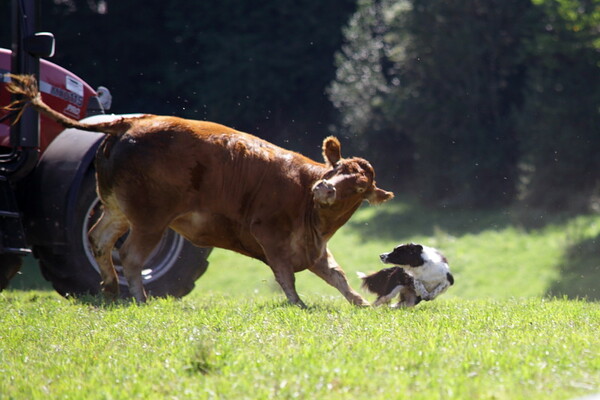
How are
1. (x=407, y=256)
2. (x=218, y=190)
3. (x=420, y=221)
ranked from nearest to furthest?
(x=218, y=190) < (x=407, y=256) < (x=420, y=221)

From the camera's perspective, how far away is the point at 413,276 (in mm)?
9188

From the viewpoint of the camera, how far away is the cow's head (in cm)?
873

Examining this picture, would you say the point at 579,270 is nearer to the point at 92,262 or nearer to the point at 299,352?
the point at 92,262

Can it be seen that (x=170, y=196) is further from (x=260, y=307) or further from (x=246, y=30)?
(x=246, y=30)

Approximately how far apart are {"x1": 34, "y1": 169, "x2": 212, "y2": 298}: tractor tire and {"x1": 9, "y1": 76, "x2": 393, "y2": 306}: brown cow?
57cm

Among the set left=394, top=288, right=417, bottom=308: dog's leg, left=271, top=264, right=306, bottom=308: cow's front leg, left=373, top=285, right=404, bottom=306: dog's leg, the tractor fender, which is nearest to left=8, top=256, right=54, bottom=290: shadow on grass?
the tractor fender

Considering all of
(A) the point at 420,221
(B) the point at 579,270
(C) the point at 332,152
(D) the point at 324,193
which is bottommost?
(A) the point at 420,221

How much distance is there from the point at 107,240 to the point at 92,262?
59cm

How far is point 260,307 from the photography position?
8.82 meters

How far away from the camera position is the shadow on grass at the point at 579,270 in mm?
18119

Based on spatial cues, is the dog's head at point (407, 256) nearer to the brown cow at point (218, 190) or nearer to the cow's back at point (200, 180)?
the brown cow at point (218, 190)

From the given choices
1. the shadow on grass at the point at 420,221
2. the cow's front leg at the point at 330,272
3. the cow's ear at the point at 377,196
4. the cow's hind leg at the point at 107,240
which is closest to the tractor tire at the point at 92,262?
the cow's hind leg at the point at 107,240

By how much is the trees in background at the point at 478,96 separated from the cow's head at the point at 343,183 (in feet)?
46.1

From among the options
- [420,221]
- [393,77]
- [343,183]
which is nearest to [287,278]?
[343,183]
